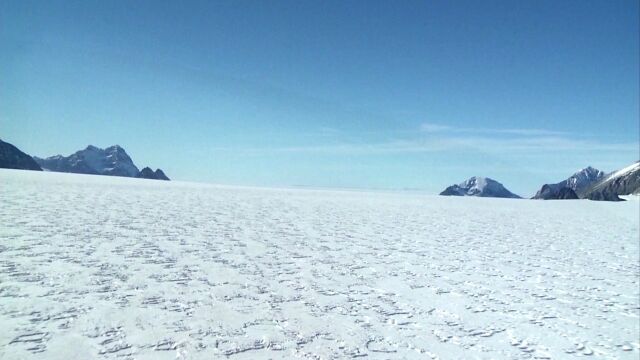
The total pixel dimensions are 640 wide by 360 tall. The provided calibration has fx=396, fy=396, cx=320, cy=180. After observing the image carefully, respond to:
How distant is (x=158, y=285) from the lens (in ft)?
27.8

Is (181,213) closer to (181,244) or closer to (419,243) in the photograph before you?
(181,244)

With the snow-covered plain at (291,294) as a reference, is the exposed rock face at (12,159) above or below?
above

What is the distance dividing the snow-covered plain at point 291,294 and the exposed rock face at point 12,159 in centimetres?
21442

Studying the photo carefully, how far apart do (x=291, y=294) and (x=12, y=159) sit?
766 ft

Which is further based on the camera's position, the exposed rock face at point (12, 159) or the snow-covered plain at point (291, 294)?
the exposed rock face at point (12, 159)

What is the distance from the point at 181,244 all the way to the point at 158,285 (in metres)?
4.26

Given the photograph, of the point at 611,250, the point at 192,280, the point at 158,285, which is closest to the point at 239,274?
the point at 192,280

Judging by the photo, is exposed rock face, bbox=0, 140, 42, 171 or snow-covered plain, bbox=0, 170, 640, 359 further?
exposed rock face, bbox=0, 140, 42, 171

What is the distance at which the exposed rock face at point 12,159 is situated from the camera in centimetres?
18450

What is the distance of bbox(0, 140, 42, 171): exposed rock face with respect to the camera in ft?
605

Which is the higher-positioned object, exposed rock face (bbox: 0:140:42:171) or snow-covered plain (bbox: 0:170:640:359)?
exposed rock face (bbox: 0:140:42:171)

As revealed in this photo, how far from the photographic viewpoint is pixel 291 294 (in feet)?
28.5

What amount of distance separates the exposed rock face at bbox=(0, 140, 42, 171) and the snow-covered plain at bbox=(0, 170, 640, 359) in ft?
703

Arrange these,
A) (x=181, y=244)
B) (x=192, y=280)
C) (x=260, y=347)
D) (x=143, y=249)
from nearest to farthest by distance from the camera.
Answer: (x=260, y=347), (x=192, y=280), (x=143, y=249), (x=181, y=244)
